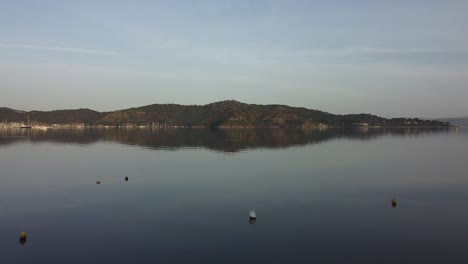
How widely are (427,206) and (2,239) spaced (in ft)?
165

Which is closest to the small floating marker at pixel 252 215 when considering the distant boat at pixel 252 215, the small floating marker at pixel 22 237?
the distant boat at pixel 252 215

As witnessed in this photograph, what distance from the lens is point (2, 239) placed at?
34656 mm

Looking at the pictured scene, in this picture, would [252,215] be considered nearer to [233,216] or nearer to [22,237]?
[233,216]

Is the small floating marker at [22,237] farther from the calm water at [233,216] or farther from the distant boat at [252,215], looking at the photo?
the distant boat at [252,215]

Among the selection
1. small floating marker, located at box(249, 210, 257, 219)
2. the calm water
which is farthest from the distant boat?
the calm water

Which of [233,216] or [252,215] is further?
[233,216]

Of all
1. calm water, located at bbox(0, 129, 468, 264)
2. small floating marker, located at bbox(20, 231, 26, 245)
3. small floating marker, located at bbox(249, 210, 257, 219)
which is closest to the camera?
calm water, located at bbox(0, 129, 468, 264)

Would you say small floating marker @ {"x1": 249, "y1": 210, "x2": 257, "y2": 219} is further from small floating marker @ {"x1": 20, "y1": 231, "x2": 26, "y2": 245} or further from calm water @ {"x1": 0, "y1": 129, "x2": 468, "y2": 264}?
small floating marker @ {"x1": 20, "y1": 231, "x2": 26, "y2": 245}

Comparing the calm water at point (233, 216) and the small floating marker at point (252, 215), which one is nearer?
the calm water at point (233, 216)

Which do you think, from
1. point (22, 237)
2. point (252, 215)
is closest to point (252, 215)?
point (252, 215)

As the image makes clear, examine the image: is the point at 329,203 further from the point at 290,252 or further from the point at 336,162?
the point at 336,162

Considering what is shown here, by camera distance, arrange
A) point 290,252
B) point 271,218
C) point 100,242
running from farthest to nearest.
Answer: point 271,218, point 100,242, point 290,252

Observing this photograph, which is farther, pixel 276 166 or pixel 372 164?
pixel 372 164

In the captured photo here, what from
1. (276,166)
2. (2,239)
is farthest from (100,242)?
(276,166)
